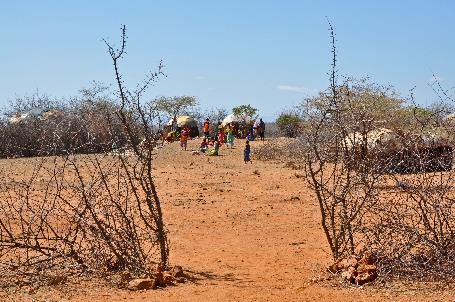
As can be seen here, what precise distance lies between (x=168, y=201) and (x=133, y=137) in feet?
22.3

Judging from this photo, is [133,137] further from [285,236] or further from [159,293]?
[285,236]

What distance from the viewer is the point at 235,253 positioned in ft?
28.4

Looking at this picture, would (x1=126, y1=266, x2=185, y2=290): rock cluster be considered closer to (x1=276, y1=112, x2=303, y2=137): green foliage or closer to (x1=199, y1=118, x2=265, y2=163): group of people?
(x1=199, y1=118, x2=265, y2=163): group of people

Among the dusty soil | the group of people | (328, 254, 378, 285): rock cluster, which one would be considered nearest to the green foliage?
the group of people

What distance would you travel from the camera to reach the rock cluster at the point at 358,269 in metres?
6.23

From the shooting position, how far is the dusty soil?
608 cm


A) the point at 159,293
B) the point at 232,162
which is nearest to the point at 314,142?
the point at 159,293

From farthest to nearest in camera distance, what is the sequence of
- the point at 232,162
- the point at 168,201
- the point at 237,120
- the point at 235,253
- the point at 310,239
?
the point at 237,120 → the point at 232,162 → the point at 168,201 → the point at 310,239 → the point at 235,253

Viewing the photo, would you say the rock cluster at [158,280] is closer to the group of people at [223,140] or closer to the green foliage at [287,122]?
the group of people at [223,140]

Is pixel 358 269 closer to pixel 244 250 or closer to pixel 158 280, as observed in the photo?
pixel 158 280

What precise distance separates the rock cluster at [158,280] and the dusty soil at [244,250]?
11 centimetres

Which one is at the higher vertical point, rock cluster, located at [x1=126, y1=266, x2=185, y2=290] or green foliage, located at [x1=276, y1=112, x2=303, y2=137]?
green foliage, located at [x1=276, y1=112, x2=303, y2=137]

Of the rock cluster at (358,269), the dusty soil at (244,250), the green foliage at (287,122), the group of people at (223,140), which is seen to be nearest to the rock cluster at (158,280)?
the dusty soil at (244,250)

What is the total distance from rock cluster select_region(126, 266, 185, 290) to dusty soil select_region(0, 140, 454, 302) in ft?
0.37
